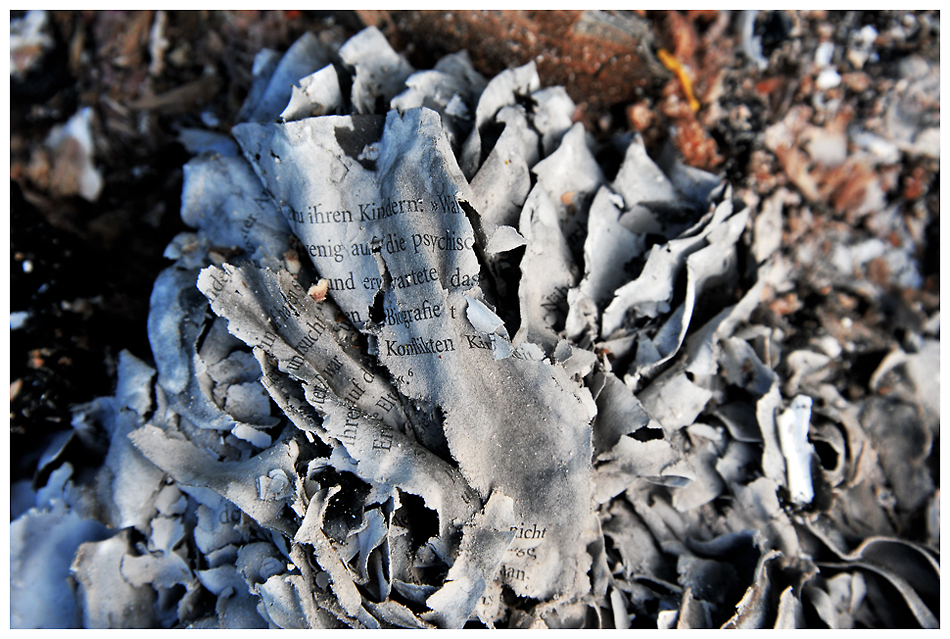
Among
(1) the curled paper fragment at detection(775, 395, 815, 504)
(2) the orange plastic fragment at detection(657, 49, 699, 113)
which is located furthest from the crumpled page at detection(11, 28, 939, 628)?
(2) the orange plastic fragment at detection(657, 49, 699, 113)

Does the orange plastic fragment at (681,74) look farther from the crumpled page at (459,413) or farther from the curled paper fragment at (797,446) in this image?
the curled paper fragment at (797,446)

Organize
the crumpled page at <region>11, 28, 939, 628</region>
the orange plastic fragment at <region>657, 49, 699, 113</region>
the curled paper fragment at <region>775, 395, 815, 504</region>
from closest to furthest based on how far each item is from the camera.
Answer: the crumpled page at <region>11, 28, 939, 628</region> → the curled paper fragment at <region>775, 395, 815, 504</region> → the orange plastic fragment at <region>657, 49, 699, 113</region>

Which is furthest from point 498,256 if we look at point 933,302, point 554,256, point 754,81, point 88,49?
point 88,49

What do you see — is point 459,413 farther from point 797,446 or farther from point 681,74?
Result: point 681,74

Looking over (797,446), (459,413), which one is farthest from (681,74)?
A: (459,413)

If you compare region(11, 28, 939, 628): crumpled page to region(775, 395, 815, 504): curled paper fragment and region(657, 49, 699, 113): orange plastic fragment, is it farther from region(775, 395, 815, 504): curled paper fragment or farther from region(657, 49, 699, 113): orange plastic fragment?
region(657, 49, 699, 113): orange plastic fragment

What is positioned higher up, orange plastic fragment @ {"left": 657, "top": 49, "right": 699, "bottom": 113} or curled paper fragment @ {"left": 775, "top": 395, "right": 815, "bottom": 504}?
orange plastic fragment @ {"left": 657, "top": 49, "right": 699, "bottom": 113}

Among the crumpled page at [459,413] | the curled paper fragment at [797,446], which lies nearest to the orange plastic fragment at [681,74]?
the crumpled page at [459,413]

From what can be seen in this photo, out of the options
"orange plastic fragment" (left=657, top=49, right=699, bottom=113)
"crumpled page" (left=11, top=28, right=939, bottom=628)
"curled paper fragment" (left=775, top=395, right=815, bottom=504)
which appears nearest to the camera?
"crumpled page" (left=11, top=28, right=939, bottom=628)
